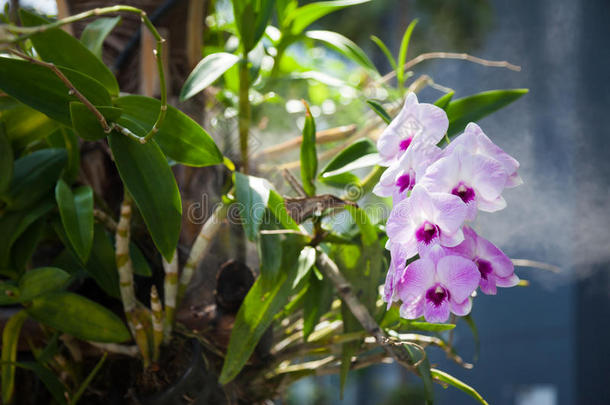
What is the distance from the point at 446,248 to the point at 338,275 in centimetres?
13

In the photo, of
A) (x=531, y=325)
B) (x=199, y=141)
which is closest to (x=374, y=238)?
(x=199, y=141)

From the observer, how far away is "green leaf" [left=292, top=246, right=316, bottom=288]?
15.8 inches

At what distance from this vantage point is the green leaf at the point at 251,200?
1.17 ft

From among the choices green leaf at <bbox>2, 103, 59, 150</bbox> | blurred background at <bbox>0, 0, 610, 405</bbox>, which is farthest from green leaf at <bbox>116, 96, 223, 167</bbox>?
blurred background at <bbox>0, 0, 610, 405</bbox>

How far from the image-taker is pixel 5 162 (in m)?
0.42

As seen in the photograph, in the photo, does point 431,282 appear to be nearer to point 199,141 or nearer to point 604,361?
point 199,141

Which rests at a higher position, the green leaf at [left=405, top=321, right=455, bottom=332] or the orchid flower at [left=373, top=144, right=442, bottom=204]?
the orchid flower at [left=373, top=144, right=442, bottom=204]

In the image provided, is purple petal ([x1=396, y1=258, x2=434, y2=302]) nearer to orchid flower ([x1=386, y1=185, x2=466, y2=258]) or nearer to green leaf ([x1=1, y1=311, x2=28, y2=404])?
orchid flower ([x1=386, y1=185, x2=466, y2=258])

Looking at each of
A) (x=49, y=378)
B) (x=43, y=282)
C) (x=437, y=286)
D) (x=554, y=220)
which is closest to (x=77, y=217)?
(x=43, y=282)

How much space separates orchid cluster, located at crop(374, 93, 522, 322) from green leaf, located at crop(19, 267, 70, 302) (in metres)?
0.25

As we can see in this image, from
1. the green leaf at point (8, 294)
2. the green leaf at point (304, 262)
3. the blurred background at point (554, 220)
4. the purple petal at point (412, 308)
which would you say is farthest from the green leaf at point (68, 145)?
the blurred background at point (554, 220)

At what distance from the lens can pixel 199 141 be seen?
379 millimetres

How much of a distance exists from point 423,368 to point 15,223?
343 millimetres

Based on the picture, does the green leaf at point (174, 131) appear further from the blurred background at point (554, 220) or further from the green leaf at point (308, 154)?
the blurred background at point (554, 220)
